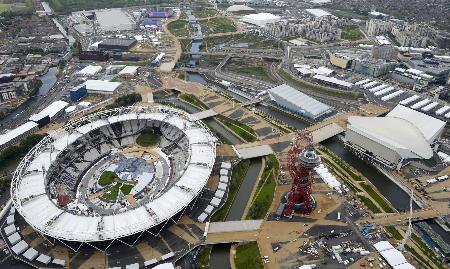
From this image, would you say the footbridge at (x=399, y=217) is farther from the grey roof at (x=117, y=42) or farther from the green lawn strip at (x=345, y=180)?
the grey roof at (x=117, y=42)

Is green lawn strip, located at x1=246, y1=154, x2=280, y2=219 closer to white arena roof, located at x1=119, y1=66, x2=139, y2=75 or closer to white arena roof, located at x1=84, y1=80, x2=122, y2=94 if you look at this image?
white arena roof, located at x1=84, y1=80, x2=122, y2=94

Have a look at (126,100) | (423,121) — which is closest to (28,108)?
(126,100)

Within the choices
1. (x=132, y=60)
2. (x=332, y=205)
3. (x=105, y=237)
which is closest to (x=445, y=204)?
(x=332, y=205)

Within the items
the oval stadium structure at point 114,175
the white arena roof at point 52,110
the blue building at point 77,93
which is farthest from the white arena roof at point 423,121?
the white arena roof at point 52,110

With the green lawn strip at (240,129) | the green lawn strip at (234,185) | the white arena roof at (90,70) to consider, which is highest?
the white arena roof at (90,70)

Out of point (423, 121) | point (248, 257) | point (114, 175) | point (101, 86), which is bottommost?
point (248, 257)

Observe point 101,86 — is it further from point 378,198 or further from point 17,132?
point 378,198
